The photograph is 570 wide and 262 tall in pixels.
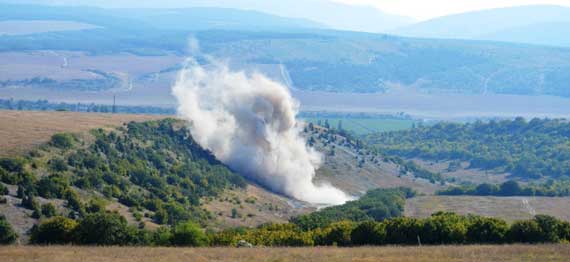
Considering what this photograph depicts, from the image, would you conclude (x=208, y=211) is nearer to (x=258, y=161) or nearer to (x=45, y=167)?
(x=45, y=167)

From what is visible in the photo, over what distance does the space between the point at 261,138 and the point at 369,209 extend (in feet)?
105

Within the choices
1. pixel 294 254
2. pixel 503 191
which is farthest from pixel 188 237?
pixel 503 191

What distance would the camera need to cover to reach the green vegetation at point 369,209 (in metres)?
88.8

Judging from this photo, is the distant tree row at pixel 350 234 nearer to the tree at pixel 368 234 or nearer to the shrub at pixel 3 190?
the tree at pixel 368 234

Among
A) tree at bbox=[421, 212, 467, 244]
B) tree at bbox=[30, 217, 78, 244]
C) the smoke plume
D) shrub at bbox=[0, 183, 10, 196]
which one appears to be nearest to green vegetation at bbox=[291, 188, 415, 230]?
the smoke plume

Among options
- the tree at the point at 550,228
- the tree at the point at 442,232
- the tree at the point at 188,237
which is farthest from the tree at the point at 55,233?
the tree at the point at 550,228

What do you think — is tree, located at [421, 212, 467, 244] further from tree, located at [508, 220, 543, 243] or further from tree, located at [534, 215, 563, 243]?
tree, located at [534, 215, 563, 243]

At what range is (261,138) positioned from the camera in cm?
13075

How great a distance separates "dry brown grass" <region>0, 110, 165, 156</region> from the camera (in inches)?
3509

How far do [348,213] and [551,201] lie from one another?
3993 centimetres

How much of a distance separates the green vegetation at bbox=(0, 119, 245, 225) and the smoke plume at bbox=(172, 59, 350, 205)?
13.8 ft

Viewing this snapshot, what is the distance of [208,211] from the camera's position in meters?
94.5

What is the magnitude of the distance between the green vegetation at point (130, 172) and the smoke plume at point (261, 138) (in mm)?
4209

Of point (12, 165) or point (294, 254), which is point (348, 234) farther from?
point (12, 165)
